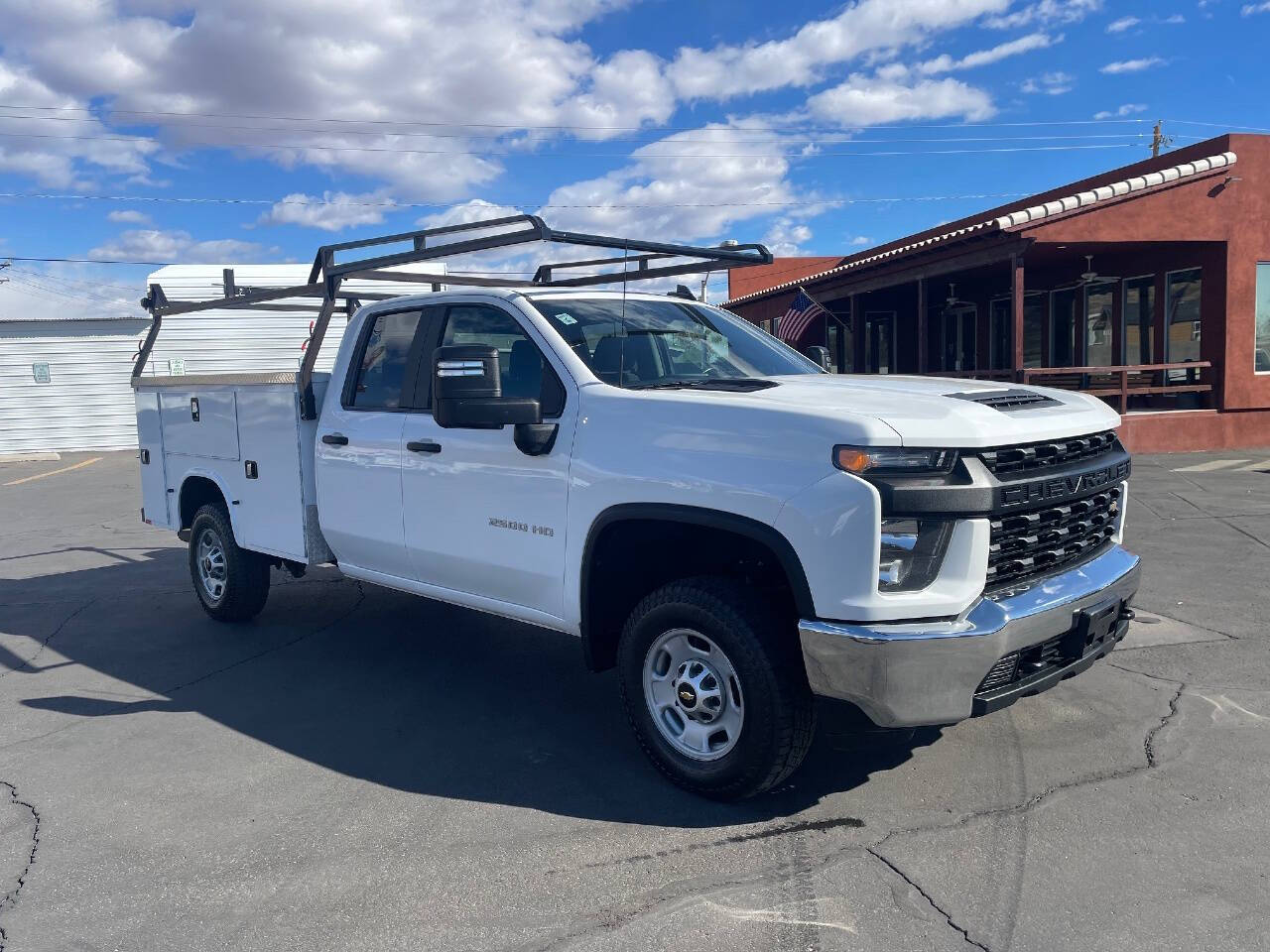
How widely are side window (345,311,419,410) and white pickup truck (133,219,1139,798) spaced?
0.05 ft

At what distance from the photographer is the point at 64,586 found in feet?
28.0

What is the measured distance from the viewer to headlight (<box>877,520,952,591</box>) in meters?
3.40

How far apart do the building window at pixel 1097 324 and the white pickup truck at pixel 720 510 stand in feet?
48.5

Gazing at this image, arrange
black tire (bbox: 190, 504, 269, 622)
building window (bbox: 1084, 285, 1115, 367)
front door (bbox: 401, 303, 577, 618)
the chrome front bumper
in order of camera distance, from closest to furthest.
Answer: the chrome front bumper < front door (bbox: 401, 303, 577, 618) < black tire (bbox: 190, 504, 269, 622) < building window (bbox: 1084, 285, 1115, 367)

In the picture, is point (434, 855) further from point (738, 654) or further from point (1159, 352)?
point (1159, 352)

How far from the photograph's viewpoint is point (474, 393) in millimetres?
4164

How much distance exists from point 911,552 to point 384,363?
10.3 feet

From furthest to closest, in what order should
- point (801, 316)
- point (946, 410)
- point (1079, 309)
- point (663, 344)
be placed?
point (801, 316)
point (1079, 309)
point (663, 344)
point (946, 410)

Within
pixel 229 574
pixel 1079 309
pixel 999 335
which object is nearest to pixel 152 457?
pixel 229 574

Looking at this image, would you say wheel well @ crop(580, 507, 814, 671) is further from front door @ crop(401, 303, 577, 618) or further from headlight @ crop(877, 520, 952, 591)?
headlight @ crop(877, 520, 952, 591)

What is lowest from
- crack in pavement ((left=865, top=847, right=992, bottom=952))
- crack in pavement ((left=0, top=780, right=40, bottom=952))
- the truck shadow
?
crack in pavement ((left=865, top=847, right=992, bottom=952))

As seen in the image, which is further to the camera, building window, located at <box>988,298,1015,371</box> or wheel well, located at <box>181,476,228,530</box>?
building window, located at <box>988,298,1015,371</box>

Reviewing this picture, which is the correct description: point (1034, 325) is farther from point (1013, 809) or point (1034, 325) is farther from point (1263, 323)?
point (1013, 809)

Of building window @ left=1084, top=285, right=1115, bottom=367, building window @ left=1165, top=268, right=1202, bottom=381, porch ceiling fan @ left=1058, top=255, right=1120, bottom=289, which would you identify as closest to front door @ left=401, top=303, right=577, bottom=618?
building window @ left=1165, top=268, right=1202, bottom=381
